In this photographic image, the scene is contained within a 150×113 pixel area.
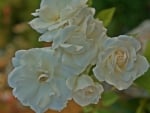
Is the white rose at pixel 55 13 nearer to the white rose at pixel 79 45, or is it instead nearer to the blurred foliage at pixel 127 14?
the white rose at pixel 79 45

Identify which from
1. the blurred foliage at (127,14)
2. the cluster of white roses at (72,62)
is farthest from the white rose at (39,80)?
the blurred foliage at (127,14)

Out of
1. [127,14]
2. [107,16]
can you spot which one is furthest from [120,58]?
[127,14]

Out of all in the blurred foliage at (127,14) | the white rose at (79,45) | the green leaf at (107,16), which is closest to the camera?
the white rose at (79,45)

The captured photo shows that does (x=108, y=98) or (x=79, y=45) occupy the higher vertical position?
(x=79, y=45)

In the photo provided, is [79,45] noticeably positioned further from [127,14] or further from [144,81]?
[127,14]

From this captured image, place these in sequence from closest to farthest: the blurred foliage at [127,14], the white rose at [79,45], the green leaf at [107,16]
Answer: the white rose at [79,45] < the green leaf at [107,16] < the blurred foliage at [127,14]

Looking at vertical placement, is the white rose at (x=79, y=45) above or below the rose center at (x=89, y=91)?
above

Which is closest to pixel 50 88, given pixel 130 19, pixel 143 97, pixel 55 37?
pixel 55 37

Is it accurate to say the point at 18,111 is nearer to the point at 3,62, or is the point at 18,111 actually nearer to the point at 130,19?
the point at 3,62
